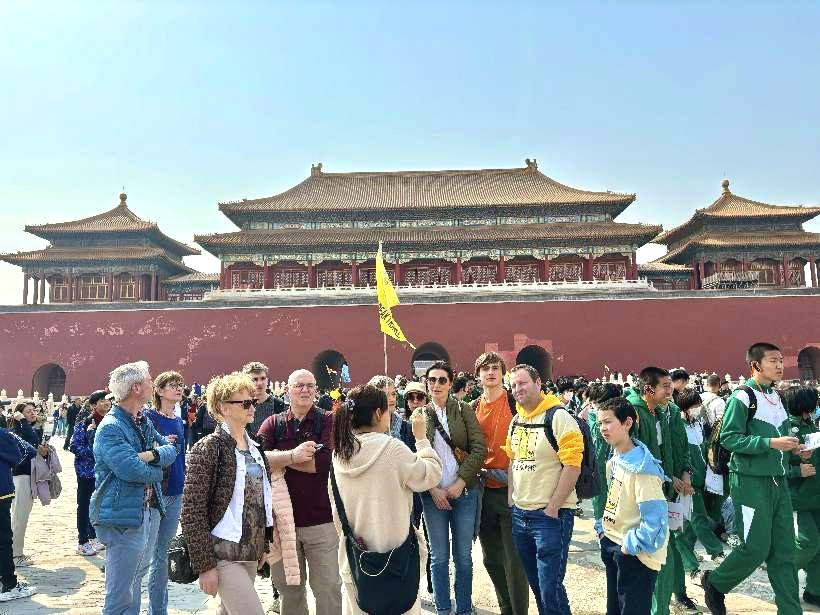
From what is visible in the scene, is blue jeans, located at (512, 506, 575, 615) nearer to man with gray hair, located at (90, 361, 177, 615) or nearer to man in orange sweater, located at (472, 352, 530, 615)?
man in orange sweater, located at (472, 352, 530, 615)

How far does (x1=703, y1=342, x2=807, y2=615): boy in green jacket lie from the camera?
10.9ft

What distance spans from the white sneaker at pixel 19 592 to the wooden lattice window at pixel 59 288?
2217 centimetres

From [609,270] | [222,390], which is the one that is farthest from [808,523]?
[609,270]

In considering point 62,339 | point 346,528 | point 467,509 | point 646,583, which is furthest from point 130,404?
point 62,339

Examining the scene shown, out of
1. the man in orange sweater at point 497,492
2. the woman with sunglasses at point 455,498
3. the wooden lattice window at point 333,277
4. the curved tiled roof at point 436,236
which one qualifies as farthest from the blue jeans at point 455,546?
the wooden lattice window at point 333,277

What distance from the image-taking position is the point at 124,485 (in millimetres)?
3064

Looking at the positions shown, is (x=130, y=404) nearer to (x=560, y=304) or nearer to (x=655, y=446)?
(x=655, y=446)

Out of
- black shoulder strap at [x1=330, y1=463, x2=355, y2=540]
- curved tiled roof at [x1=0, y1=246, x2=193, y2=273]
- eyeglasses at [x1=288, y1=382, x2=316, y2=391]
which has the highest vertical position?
curved tiled roof at [x1=0, y1=246, x2=193, y2=273]

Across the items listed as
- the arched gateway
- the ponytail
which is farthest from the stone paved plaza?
the arched gateway

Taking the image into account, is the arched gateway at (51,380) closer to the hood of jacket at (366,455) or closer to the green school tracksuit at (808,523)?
the hood of jacket at (366,455)

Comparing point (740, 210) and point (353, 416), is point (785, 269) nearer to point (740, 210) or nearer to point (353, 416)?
point (740, 210)

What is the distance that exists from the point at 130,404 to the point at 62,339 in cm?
2097

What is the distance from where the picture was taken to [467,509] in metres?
3.57

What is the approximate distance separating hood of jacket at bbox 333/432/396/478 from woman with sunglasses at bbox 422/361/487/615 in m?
1.02
